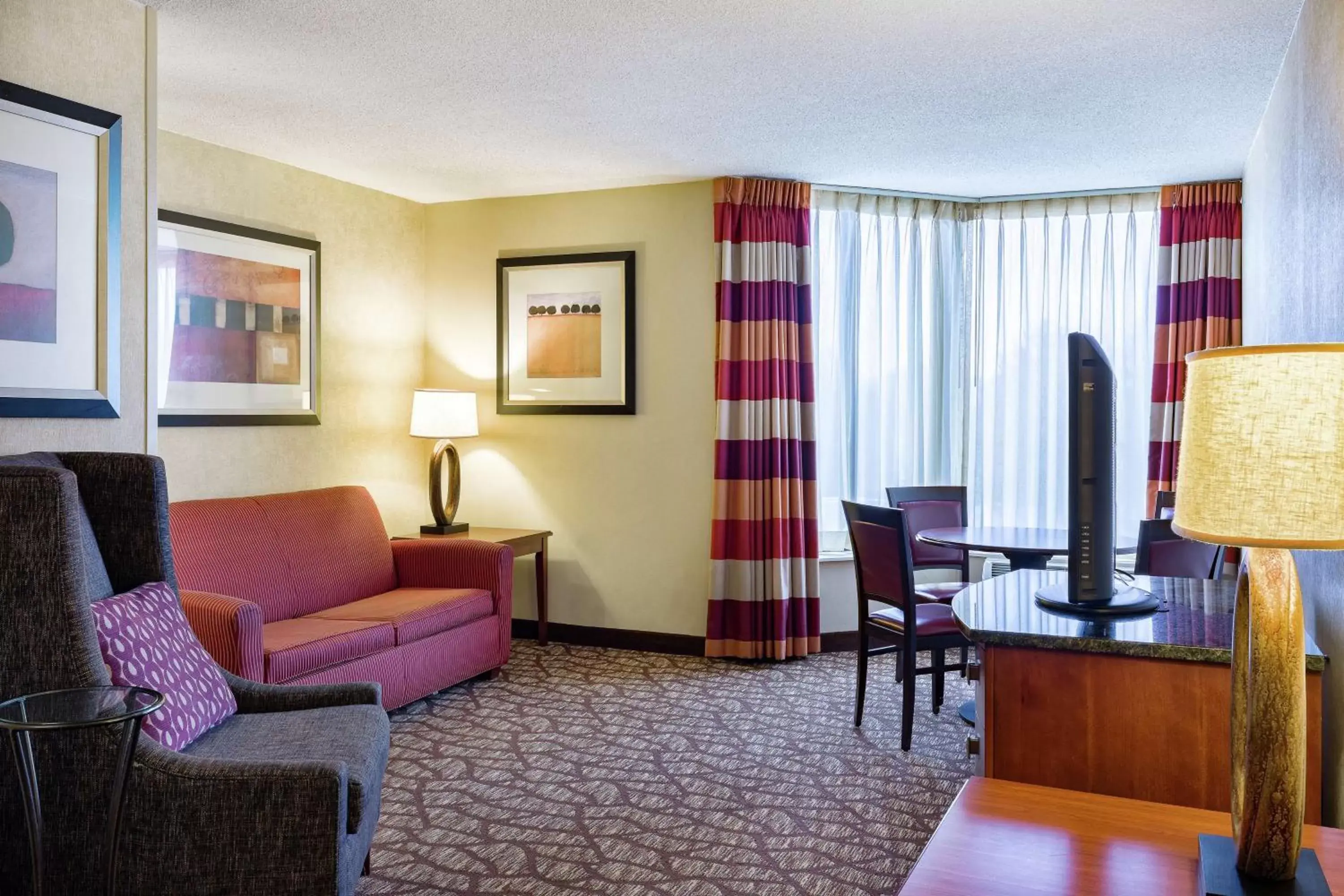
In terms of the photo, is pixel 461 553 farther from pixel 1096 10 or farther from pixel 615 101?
pixel 1096 10

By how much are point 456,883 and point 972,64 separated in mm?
3077

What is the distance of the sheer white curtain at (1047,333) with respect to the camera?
545 centimetres

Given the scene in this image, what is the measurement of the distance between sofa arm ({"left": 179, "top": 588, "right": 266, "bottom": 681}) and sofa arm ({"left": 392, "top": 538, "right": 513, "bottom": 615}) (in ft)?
4.79

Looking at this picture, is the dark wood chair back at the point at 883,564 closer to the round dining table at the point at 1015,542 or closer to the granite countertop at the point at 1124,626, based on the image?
the round dining table at the point at 1015,542

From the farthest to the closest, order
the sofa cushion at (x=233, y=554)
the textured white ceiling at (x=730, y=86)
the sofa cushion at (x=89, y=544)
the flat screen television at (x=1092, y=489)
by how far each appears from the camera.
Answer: the sofa cushion at (x=233, y=554) → the textured white ceiling at (x=730, y=86) → the sofa cushion at (x=89, y=544) → the flat screen television at (x=1092, y=489)

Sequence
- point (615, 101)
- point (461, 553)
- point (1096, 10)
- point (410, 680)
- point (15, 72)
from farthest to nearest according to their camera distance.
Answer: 1. point (461, 553)
2. point (410, 680)
3. point (615, 101)
4. point (1096, 10)
5. point (15, 72)

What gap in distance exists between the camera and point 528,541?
538 cm

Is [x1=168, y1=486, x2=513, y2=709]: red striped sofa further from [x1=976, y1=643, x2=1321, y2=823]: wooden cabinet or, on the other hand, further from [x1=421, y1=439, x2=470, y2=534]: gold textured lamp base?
[x1=976, y1=643, x2=1321, y2=823]: wooden cabinet

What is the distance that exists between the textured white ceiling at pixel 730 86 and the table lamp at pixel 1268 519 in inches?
85.8

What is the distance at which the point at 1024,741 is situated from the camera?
203 cm

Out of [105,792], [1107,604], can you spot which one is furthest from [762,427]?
[105,792]

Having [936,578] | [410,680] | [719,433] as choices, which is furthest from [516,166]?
[936,578]

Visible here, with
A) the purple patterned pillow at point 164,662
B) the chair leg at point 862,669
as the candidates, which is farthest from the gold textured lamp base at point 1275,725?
the chair leg at point 862,669

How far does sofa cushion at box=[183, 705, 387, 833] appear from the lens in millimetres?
2309
